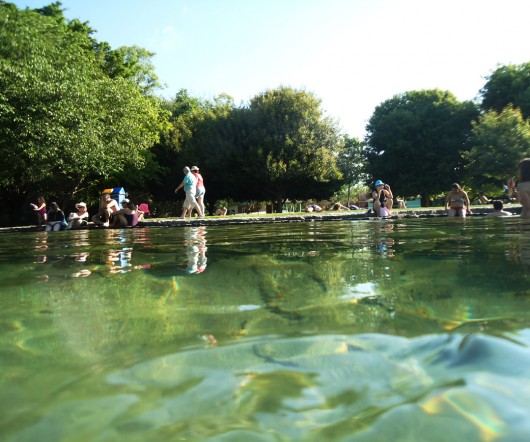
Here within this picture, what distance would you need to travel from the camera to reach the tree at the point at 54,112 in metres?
21.4

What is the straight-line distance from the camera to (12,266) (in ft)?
13.6

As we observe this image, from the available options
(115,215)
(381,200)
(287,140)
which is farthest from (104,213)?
(287,140)

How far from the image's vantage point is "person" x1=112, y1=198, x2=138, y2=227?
14.5 m

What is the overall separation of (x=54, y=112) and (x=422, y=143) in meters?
30.5

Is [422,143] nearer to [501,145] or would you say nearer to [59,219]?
[501,145]

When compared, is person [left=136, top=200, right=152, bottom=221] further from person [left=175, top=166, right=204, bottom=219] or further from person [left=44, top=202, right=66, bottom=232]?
person [left=44, top=202, right=66, bottom=232]

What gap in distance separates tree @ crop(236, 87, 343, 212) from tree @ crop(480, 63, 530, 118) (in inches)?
543

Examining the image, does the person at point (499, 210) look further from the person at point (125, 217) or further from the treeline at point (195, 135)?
the treeline at point (195, 135)

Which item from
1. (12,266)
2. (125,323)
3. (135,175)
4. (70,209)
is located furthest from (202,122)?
(125,323)

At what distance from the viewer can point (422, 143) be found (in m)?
40.8

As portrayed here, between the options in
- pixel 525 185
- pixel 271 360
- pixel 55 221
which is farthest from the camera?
pixel 55 221

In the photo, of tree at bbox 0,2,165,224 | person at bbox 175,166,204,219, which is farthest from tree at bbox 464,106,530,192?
tree at bbox 0,2,165,224

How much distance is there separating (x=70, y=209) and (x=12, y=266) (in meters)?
Result: 31.2

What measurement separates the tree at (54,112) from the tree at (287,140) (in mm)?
9884
